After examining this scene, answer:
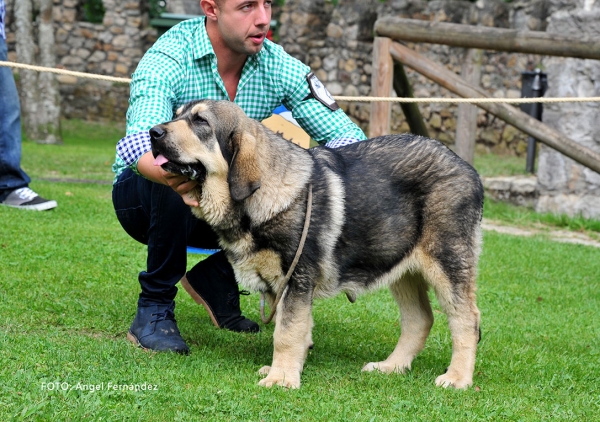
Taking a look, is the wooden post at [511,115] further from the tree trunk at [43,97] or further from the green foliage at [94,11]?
the green foliage at [94,11]

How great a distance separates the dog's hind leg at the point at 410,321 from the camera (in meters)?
4.33

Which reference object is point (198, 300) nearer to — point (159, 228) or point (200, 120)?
point (159, 228)

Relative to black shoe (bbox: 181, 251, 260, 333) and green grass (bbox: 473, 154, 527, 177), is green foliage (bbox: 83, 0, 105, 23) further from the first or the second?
black shoe (bbox: 181, 251, 260, 333)

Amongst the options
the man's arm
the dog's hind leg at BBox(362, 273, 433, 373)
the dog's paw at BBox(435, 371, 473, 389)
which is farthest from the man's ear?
the dog's paw at BBox(435, 371, 473, 389)

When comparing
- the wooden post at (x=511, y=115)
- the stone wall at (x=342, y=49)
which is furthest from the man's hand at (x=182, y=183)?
the stone wall at (x=342, y=49)

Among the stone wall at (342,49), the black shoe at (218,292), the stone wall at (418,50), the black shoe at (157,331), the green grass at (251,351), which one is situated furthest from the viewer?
the stone wall at (342,49)

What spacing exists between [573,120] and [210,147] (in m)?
6.94

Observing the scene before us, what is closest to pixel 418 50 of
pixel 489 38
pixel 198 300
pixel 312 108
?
pixel 489 38

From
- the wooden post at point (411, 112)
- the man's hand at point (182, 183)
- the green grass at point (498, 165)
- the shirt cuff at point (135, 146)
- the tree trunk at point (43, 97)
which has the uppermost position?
the shirt cuff at point (135, 146)

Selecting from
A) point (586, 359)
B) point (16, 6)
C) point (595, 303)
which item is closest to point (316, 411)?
point (586, 359)

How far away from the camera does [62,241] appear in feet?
21.5

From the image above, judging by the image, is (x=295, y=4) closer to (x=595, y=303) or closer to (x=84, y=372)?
(x=595, y=303)

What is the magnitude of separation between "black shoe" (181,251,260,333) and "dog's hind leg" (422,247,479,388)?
1.38 meters

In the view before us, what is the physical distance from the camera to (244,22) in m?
4.34
